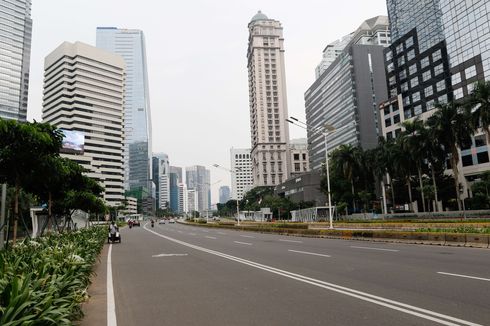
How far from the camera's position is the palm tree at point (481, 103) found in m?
42.5

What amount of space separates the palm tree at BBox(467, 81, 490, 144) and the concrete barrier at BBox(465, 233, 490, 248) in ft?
93.5

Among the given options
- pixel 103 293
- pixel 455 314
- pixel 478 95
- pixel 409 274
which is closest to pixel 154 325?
pixel 103 293

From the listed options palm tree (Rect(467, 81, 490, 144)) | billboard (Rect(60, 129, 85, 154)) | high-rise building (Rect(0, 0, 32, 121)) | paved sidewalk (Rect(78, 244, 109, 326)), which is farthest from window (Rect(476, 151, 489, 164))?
high-rise building (Rect(0, 0, 32, 121))

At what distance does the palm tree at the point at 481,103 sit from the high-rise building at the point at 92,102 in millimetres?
132334

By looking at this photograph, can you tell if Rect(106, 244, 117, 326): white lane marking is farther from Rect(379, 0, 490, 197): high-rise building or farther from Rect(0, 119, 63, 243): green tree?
Rect(379, 0, 490, 197): high-rise building

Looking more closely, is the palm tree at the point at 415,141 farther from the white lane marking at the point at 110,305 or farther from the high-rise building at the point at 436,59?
the white lane marking at the point at 110,305

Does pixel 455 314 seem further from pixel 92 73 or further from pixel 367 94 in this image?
pixel 92 73

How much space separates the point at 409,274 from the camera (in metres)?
10.1

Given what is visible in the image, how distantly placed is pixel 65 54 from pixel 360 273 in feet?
555

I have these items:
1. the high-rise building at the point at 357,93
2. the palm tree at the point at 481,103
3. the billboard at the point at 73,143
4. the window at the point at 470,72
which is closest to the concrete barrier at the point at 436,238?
the palm tree at the point at 481,103

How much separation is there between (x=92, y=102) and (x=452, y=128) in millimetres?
143158

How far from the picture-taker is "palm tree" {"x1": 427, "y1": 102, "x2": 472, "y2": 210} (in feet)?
161

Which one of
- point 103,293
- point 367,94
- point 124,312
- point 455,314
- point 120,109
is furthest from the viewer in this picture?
point 120,109

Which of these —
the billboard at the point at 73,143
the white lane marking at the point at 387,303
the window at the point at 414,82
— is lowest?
the white lane marking at the point at 387,303
